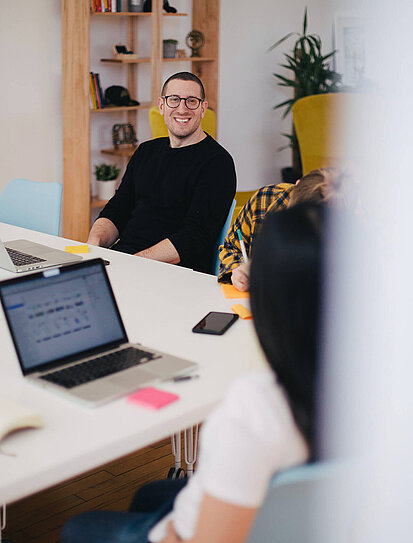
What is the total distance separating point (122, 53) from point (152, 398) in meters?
3.88

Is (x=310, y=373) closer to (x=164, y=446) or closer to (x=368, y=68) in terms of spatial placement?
(x=164, y=446)

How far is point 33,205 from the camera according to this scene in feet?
10.3

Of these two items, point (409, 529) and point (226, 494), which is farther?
point (409, 529)

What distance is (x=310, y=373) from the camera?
3.05ft

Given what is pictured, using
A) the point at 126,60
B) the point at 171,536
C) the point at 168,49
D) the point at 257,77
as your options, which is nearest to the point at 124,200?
the point at 126,60

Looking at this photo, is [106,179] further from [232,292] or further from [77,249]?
[232,292]

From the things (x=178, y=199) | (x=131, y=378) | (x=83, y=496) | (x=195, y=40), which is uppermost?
(x=195, y=40)

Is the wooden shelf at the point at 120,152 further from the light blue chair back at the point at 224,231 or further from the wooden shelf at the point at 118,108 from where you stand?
the light blue chair back at the point at 224,231

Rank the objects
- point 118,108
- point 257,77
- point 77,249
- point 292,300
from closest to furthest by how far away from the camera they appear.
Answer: point 292,300, point 77,249, point 118,108, point 257,77

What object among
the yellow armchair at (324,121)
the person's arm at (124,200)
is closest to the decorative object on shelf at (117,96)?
the yellow armchair at (324,121)

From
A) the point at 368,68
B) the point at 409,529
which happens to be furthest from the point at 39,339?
the point at 368,68

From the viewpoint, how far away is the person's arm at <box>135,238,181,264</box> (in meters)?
2.93

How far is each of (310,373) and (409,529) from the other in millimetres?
307

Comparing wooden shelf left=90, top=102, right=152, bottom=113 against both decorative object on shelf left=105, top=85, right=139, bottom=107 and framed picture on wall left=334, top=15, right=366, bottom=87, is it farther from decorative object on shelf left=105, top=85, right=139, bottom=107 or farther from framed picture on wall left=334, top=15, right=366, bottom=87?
framed picture on wall left=334, top=15, right=366, bottom=87
